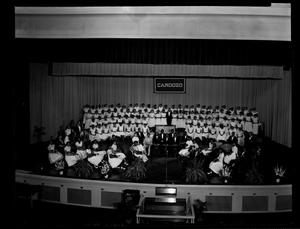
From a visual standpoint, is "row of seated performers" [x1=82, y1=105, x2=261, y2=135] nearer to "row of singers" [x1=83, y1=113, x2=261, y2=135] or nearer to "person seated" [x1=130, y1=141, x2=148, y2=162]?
"row of singers" [x1=83, y1=113, x2=261, y2=135]

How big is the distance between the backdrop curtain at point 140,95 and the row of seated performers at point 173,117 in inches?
55.9

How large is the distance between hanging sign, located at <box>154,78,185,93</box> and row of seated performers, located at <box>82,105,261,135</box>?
6.00 ft

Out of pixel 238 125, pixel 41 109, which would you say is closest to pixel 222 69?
pixel 238 125

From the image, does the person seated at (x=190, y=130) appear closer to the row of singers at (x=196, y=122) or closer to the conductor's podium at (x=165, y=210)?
the row of singers at (x=196, y=122)

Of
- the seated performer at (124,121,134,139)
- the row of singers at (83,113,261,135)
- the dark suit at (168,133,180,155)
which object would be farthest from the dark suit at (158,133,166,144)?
the seated performer at (124,121,134,139)

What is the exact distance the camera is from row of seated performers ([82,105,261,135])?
46.0ft

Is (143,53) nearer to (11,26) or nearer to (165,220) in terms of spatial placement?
(165,220)

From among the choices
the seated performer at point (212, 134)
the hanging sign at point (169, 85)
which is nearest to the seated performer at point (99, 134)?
the seated performer at point (212, 134)

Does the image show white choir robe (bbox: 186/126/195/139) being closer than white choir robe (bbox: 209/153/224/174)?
No

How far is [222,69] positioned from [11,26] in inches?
542

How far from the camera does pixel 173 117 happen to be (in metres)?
15.2

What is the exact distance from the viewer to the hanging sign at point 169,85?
56.5 ft

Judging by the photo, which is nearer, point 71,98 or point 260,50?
point 260,50

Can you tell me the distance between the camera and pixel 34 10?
7.54 metres
